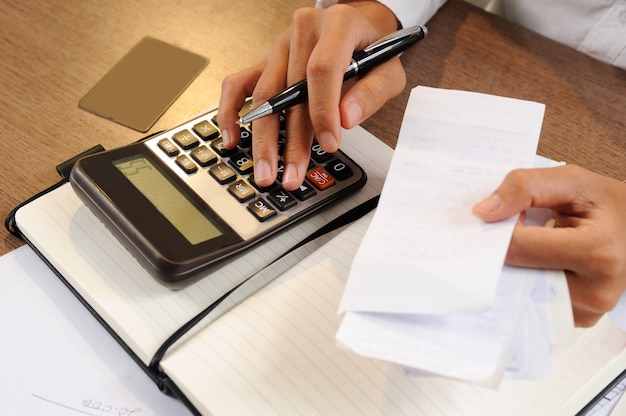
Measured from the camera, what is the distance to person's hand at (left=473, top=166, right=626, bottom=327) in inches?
13.5

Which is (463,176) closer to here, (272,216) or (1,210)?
(272,216)

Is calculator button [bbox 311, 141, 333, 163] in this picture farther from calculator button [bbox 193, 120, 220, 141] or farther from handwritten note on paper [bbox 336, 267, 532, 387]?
handwritten note on paper [bbox 336, 267, 532, 387]

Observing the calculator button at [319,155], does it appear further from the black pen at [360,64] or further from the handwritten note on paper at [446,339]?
the handwritten note on paper at [446,339]

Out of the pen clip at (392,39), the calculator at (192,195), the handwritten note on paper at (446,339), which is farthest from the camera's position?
the pen clip at (392,39)

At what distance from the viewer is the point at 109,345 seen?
0.40 m

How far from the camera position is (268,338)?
37cm

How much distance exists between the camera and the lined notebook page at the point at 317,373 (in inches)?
13.7

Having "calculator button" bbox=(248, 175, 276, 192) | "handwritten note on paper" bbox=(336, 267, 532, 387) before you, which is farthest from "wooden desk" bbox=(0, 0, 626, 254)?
"handwritten note on paper" bbox=(336, 267, 532, 387)

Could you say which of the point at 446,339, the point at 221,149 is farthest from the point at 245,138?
the point at 446,339

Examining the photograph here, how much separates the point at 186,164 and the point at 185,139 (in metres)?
0.03

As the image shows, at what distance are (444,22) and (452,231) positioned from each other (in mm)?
393

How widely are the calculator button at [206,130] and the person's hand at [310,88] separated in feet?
0.03

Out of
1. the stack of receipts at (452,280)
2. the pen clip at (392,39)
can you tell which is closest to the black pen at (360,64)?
the pen clip at (392,39)

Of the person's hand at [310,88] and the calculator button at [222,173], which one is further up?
the person's hand at [310,88]
